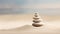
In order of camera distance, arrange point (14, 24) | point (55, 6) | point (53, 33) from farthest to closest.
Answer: point (55, 6), point (14, 24), point (53, 33)

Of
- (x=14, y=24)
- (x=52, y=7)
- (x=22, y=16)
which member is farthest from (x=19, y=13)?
(x=52, y=7)

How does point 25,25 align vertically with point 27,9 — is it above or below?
below

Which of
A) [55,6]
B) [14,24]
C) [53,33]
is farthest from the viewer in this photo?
[55,6]

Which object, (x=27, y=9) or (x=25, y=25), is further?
(x=27, y=9)

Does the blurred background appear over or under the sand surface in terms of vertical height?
over

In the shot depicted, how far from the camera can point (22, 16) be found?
1.32 metres

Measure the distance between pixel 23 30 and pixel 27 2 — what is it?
1.41 feet

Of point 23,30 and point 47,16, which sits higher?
point 47,16

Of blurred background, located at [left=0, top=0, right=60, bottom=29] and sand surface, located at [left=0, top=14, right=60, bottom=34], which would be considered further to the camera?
blurred background, located at [left=0, top=0, right=60, bottom=29]

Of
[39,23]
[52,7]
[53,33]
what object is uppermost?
[52,7]

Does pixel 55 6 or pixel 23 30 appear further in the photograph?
pixel 55 6

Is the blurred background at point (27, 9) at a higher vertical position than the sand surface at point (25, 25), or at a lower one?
higher

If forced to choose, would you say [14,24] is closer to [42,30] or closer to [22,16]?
[22,16]

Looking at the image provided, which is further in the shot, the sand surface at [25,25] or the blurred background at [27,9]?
the blurred background at [27,9]
